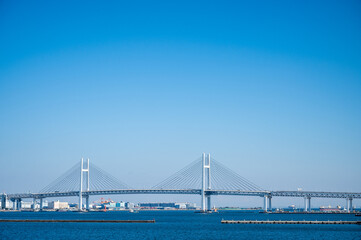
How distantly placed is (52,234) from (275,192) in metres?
70.5

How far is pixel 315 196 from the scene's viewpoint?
11488cm

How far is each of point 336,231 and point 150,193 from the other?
198 feet

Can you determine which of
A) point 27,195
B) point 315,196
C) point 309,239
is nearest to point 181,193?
point 315,196

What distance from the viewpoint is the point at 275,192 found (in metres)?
112

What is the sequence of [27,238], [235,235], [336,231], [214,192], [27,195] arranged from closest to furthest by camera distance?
[27,238], [235,235], [336,231], [214,192], [27,195]

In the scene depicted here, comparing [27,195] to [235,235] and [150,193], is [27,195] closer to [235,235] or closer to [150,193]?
[150,193]

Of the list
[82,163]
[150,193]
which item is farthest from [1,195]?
[150,193]

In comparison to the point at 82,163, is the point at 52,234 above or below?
below

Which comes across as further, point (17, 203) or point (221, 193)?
point (17, 203)

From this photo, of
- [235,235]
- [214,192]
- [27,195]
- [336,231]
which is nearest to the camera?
[235,235]

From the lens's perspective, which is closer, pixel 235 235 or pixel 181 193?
pixel 235 235

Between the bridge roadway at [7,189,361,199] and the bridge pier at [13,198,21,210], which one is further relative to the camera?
the bridge pier at [13,198,21,210]

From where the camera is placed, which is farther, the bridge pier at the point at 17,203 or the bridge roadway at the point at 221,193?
the bridge pier at the point at 17,203

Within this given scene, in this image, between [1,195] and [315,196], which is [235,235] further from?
[1,195]
